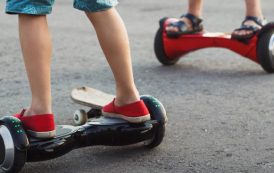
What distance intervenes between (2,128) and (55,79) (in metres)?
1.62

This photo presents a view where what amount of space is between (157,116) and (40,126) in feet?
1.58

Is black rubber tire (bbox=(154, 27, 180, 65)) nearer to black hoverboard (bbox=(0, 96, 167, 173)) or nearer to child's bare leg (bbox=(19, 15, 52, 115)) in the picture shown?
black hoverboard (bbox=(0, 96, 167, 173))

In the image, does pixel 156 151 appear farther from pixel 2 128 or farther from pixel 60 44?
pixel 60 44

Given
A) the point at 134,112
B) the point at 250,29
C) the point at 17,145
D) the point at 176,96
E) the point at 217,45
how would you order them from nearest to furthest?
the point at 17,145 → the point at 134,112 → the point at 176,96 → the point at 250,29 → the point at 217,45

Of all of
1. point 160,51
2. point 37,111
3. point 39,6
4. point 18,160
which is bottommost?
point 160,51

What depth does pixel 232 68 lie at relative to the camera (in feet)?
14.8

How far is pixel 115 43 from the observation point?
2756mm

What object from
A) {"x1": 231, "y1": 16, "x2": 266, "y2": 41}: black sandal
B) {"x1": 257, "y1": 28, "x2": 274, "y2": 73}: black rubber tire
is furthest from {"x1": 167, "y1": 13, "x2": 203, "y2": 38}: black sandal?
{"x1": 257, "y1": 28, "x2": 274, "y2": 73}: black rubber tire

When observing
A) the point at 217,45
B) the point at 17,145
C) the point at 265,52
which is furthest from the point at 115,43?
the point at 217,45

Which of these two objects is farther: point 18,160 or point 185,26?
point 185,26

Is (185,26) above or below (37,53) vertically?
below

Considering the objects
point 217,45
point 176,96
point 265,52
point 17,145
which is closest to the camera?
point 17,145

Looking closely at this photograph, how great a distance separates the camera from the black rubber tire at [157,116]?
9.46 feet

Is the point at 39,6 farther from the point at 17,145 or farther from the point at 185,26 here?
the point at 185,26
